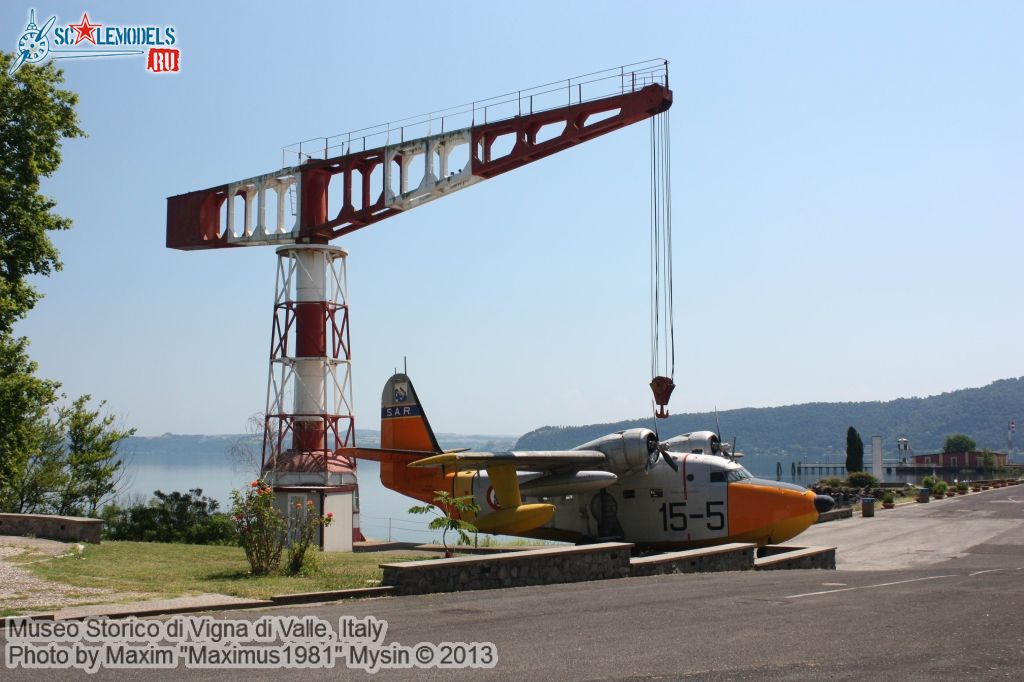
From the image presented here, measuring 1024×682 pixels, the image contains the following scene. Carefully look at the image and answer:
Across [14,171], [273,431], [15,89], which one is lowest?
[273,431]

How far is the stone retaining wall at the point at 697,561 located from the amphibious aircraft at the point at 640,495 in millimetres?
3604

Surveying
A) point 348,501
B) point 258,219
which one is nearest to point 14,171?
point 258,219

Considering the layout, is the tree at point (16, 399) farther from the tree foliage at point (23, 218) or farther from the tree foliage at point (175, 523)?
the tree foliage at point (175, 523)

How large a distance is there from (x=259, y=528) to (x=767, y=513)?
13305 mm

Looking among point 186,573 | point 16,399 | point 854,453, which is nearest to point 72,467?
point 16,399

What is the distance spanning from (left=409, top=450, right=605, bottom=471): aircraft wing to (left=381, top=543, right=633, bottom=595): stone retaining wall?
5488mm

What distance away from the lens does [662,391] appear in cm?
2702

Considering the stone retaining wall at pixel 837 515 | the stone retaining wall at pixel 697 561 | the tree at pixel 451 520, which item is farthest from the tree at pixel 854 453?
the tree at pixel 451 520

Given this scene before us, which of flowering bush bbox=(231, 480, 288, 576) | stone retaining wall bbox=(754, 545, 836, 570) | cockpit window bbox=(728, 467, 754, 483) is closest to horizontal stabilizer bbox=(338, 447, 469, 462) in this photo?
cockpit window bbox=(728, 467, 754, 483)

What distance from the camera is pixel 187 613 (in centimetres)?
1241

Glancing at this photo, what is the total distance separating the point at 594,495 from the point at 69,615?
1607 centimetres

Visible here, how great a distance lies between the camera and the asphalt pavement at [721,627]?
351 inches

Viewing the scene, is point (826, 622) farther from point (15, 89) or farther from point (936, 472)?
point (936, 472)

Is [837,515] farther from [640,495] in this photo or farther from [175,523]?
[175,523]
